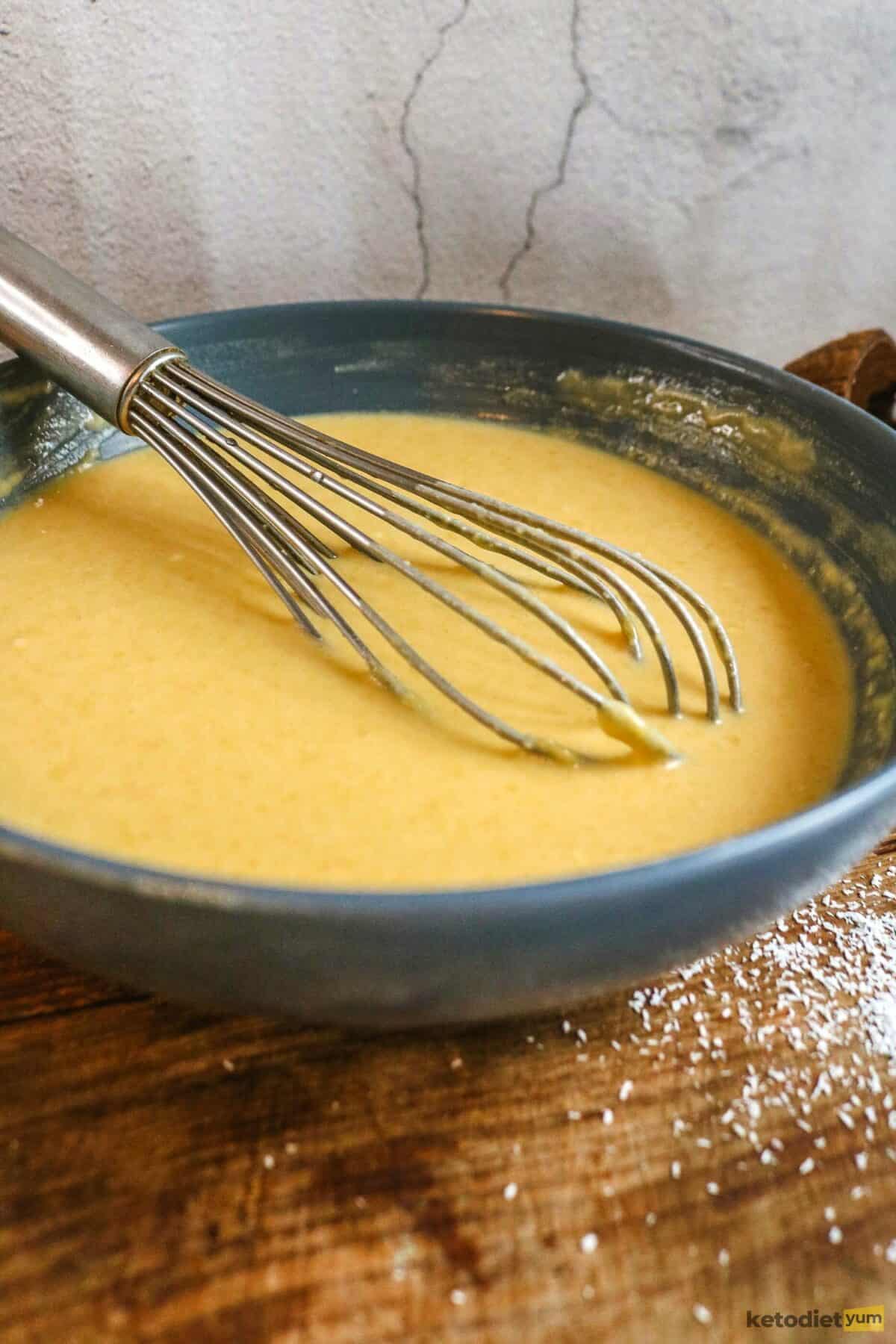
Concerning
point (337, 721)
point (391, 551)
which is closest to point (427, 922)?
point (337, 721)

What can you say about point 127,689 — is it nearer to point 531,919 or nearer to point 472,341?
point 531,919

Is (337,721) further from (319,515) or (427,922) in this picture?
(427,922)

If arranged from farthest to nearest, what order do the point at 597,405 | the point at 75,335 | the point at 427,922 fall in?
1. the point at 597,405
2. the point at 75,335
3. the point at 427,922

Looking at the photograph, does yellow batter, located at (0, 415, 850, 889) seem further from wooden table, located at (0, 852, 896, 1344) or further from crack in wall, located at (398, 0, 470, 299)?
crack in wall, located at (398, 0, 470, 299)

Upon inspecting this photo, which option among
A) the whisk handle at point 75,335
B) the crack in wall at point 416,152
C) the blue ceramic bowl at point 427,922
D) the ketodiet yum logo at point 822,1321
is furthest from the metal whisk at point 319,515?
the crack in wall at point 416,152

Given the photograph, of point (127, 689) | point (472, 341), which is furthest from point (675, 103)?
point (127, 689)

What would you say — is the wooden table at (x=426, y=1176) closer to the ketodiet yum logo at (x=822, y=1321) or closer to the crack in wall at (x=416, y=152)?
the ketodiet yum logo at (x=822, y=1321)
